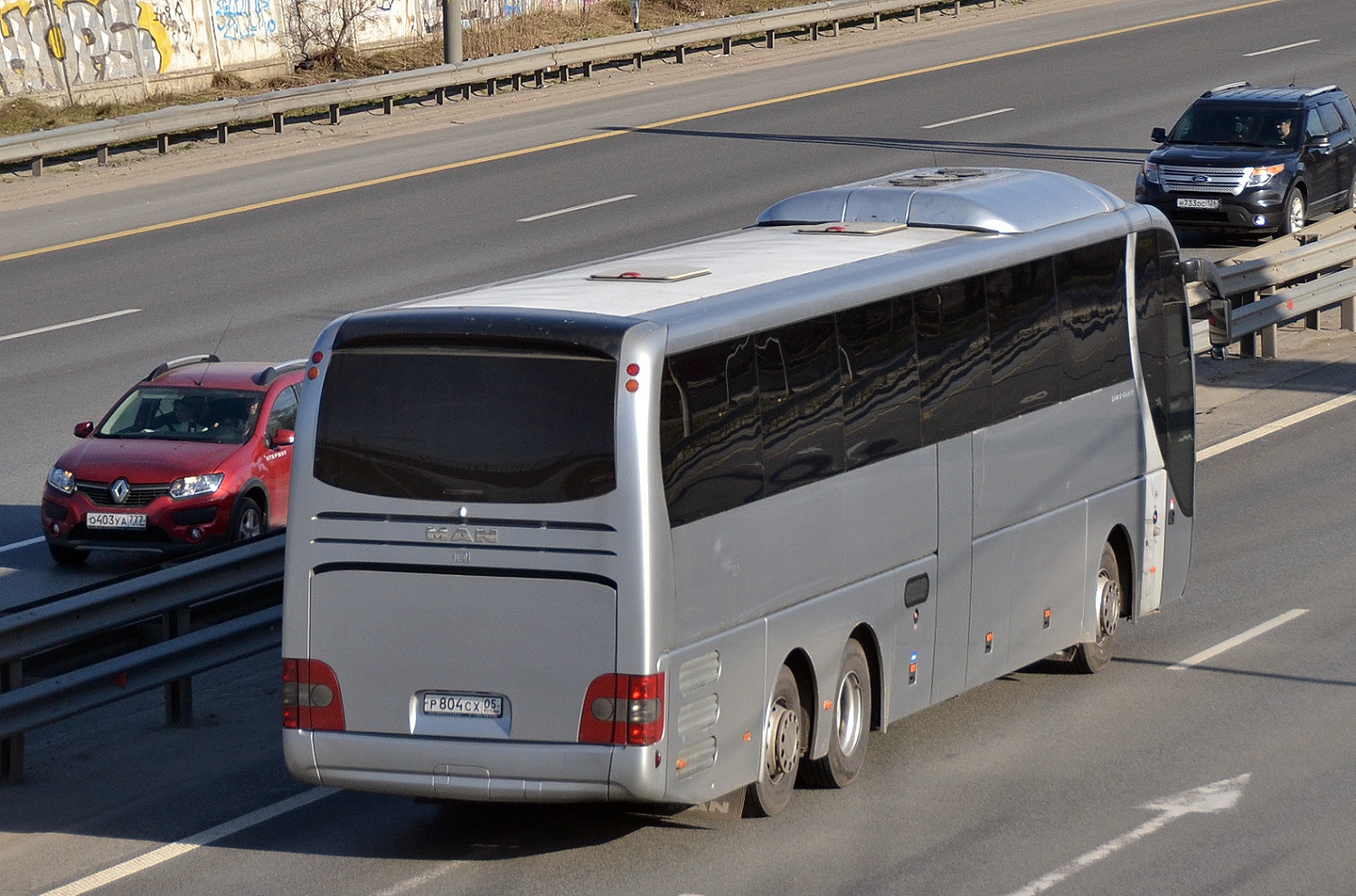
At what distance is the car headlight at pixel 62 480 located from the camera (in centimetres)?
1564

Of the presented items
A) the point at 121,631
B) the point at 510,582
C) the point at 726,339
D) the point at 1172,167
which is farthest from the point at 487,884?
the point at 1172,167

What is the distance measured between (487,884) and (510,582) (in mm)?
1378

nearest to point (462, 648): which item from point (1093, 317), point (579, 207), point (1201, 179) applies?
point (1093, 317)

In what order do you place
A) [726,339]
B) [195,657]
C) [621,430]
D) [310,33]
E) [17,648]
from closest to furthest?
[621,430]
[726,339]
[17,648]
[195,657]
[310,33]

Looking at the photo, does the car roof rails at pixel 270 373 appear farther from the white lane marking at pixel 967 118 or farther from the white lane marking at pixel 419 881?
the white lane marking at pixel 967 118

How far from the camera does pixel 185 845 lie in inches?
374

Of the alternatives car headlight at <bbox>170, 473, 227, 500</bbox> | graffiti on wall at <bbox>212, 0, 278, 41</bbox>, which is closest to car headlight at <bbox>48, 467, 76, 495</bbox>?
car headlight at <bbox>170, 473, 227, 500</bbox>

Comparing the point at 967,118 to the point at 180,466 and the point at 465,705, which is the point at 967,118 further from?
the point at 465,705

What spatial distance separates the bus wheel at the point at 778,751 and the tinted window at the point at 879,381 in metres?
1.20

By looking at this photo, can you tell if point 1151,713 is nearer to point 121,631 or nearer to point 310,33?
point 121,631

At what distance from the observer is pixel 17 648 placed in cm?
1009

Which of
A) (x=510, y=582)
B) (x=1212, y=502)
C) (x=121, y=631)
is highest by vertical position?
(x=510, y=582)

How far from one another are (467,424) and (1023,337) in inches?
156

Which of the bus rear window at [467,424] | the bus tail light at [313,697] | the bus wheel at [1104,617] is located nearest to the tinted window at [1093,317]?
the bus wheel at [1104,617]
